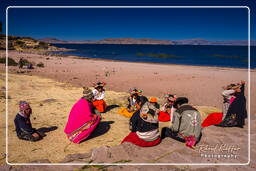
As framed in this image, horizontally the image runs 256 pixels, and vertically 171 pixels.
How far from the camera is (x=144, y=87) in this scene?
14.5 m

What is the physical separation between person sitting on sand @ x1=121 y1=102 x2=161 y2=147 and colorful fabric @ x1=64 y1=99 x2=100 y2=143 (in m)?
1.31

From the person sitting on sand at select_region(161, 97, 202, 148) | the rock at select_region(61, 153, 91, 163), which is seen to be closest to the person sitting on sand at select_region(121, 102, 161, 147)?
the person sitting on sand at select_region(161, 97, 202, 148)

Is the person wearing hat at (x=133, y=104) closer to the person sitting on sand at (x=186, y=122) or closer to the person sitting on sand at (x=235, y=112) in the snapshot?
the person sitting on sand at (x=186, y=122)

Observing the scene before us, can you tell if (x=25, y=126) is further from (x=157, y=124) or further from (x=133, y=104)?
(x=133, y=104)

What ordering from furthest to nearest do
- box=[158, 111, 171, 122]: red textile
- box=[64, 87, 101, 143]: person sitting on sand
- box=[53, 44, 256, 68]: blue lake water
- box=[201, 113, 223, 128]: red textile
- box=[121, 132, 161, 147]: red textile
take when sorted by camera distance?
box=[53, 44, 256, 68]: blue lake water
box=[158, 111, 171, 122]: red textile
box=[201, 113, 223, 128]: red textile
box=[64, 87, 101, 143]: person sitting on sand
box=[121, 132, 161, 147]: red textile

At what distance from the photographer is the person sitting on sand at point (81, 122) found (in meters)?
5.68

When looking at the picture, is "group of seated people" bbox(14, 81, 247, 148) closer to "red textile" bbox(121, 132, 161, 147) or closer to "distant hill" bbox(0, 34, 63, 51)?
"red textile" bbox(121, 132, 161, 147)

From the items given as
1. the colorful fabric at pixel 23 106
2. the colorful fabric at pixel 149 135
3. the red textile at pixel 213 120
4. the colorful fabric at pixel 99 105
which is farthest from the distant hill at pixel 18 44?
the red textile at pixel 213 120

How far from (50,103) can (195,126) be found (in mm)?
7030

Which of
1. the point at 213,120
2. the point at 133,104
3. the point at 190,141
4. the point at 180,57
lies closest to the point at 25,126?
the point at 133,104

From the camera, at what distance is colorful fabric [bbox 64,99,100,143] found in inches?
224

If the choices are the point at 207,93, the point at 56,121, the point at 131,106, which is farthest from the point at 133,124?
the point at 207,93

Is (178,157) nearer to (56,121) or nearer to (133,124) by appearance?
(133,124)

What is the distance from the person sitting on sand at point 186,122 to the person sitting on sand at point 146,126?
0.61 metres
